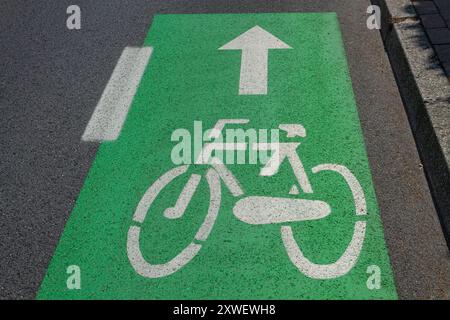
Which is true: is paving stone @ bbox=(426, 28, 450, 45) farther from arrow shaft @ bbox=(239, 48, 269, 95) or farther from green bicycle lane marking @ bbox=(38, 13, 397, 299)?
arrow shaft @ bbox=(239, 48, 269, 95)

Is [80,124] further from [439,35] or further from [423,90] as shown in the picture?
[439,35]

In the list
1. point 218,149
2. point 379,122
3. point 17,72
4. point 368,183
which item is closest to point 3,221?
point 218,149

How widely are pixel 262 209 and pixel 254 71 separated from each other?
2.45m

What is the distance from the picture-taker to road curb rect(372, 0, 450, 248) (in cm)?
430

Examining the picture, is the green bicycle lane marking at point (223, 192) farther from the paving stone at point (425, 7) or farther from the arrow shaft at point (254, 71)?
the paving stone at point (425, 7)

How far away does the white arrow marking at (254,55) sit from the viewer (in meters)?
5.96

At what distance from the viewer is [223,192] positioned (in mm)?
4559

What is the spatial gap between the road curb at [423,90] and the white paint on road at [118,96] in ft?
10.5

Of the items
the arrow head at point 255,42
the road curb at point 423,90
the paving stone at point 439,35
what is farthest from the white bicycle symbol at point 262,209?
the paving stone at point 439,35

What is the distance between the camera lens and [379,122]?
5293 millimetres

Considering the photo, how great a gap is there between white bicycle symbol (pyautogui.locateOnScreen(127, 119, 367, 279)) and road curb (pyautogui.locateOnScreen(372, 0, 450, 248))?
69cm

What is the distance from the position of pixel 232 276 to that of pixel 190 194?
99cm

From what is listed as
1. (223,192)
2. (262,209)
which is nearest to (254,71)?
(223,192)
